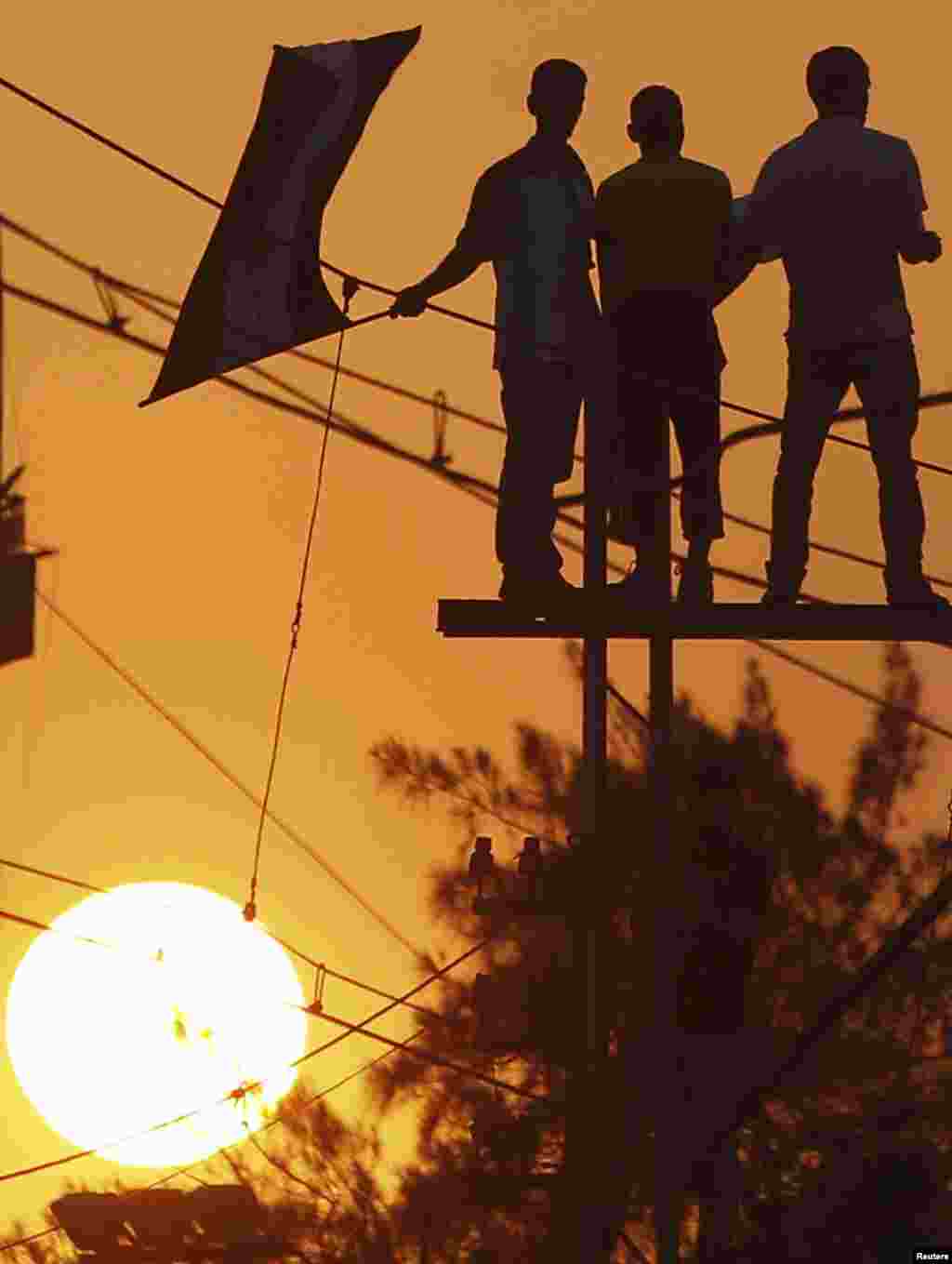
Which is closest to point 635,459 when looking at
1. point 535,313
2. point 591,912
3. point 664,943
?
point 535,313

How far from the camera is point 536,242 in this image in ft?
43.7

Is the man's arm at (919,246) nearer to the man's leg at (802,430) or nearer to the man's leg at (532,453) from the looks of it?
the man's leg at (802,430)

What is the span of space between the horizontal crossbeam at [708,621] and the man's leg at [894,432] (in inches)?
11.8

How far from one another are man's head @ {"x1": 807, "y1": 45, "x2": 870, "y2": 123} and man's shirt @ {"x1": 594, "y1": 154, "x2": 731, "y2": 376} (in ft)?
1.81

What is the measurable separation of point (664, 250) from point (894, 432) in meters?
1.18

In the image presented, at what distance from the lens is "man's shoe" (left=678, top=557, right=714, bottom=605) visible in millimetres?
13938

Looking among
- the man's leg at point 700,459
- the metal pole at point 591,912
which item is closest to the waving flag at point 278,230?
the metal pole at point 591,912

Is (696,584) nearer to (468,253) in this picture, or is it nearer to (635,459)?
(635,459)

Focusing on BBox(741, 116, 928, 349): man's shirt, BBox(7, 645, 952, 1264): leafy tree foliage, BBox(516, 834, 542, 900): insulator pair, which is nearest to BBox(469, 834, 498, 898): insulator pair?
BBox(516, 834, 542, 900): insulator pair

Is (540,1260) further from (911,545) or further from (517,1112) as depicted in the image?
(911,545)

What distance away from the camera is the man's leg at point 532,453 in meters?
13.4

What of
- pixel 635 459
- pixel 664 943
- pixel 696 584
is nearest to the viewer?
pixel 635 459

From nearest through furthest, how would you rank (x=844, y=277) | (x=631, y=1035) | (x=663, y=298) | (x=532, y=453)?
(x=844, y=277), (x=532, y=453), (x=663, y=298), (x=631, y=1035)

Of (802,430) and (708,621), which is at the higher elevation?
(802,430)
